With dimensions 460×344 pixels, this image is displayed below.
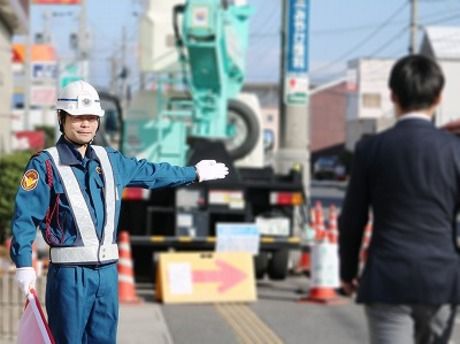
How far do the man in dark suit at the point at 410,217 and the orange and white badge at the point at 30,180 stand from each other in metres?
1.75

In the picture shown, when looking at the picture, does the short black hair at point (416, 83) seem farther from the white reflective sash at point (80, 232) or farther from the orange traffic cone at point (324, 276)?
the orange traffic cone at point (324, 276)

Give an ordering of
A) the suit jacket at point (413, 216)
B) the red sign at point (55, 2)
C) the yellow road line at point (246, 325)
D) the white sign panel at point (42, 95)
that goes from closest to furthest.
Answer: the suit jacket at point (413, 216) → the yellow road line at point (246, 325) → the white sign panel at point (42, 95) → the red sign at point (55, 2)

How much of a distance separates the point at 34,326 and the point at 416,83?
2.21m

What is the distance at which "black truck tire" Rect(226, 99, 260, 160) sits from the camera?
56.7 feet

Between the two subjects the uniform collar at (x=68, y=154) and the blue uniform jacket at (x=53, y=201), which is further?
the uniform collar at (x=68, y=154)

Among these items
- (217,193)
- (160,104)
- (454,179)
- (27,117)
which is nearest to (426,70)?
(454,179)

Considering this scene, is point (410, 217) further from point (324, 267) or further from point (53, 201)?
point (324, 267)

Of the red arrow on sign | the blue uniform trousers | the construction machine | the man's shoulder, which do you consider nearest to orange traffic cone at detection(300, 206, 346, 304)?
the red arrow on sign

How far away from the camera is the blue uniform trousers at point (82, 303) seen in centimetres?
529

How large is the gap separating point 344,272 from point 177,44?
12191 mm

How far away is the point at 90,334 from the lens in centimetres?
543

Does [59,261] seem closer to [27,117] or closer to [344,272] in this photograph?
[344,272]

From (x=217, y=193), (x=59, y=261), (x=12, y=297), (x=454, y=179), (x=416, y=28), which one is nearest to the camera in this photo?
(x=454, y=179)

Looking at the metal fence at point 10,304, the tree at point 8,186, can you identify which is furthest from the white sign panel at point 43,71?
the metal fence at point 10,304
